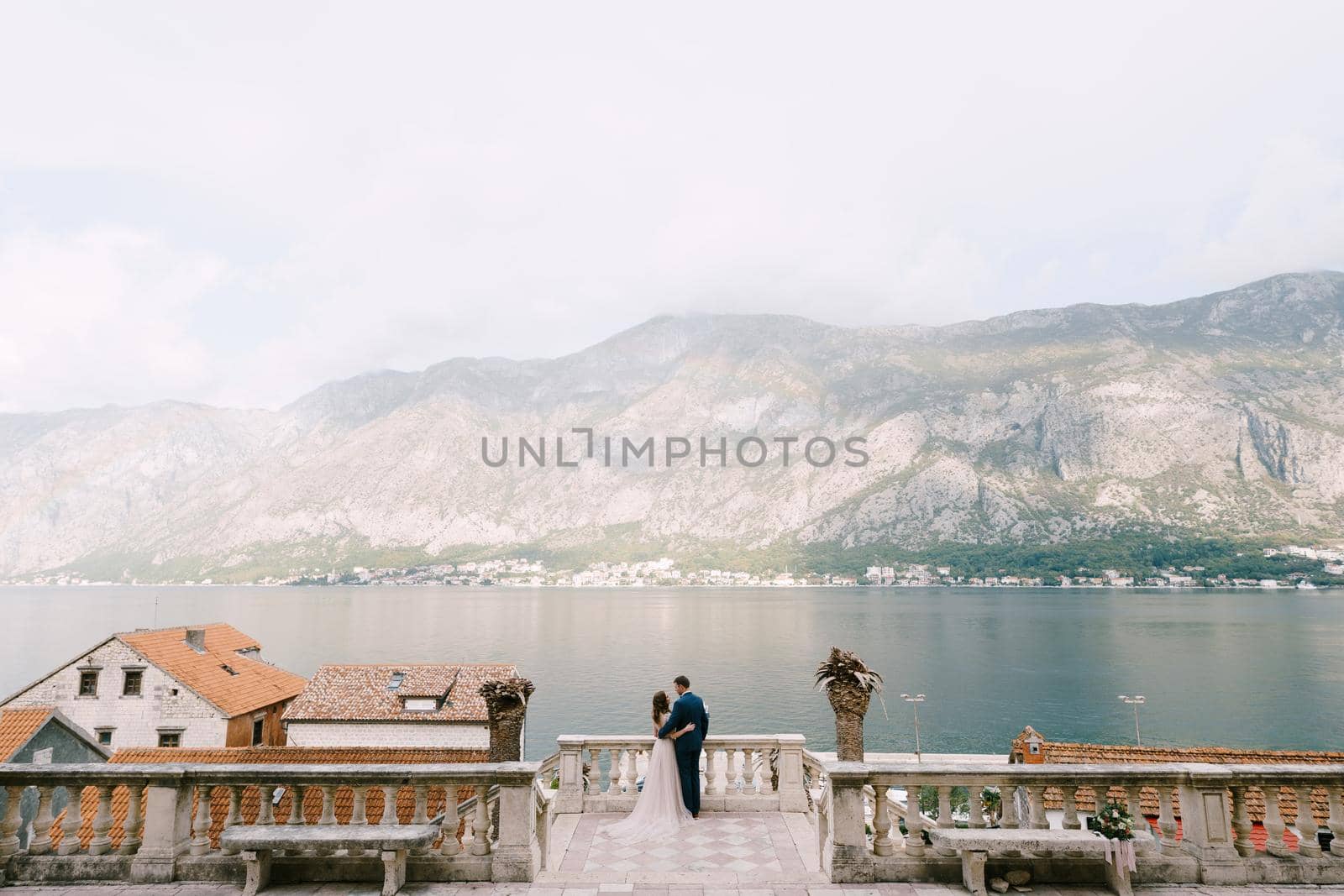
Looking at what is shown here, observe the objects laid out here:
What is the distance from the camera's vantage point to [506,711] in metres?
9.57

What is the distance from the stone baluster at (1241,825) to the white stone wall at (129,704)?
131 feet

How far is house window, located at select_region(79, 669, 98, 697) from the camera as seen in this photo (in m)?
35.2

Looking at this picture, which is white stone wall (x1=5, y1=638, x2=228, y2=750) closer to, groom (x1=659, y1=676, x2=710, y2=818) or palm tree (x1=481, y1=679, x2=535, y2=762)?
palm tree (x1=481, y1=679, x2=535, y2=762)

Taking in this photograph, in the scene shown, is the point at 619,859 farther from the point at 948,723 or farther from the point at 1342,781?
the point at 948,723

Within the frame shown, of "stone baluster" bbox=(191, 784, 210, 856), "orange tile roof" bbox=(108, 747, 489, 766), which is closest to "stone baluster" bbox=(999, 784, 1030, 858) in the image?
"stone baluster" bbox=(191, 784, 210, 856)

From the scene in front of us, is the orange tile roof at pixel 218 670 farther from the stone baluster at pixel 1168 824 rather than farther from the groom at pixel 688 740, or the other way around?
the stone baluster at pixel 1168 824

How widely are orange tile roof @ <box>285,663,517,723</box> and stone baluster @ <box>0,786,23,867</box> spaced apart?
99.1ft

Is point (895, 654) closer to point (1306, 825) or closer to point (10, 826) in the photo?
point (1306, 825)

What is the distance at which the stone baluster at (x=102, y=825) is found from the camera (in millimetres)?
7176

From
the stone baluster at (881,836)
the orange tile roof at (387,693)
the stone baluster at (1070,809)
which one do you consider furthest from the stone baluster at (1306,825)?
the orange tile roof at (387,693)

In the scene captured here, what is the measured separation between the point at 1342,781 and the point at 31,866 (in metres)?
13.3

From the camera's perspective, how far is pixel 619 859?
8594 mm

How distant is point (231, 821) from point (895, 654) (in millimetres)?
101628

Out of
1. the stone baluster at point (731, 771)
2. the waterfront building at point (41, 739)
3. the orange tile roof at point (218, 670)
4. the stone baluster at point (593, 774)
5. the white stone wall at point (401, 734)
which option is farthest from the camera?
the white stone wall at point (401, 734)
